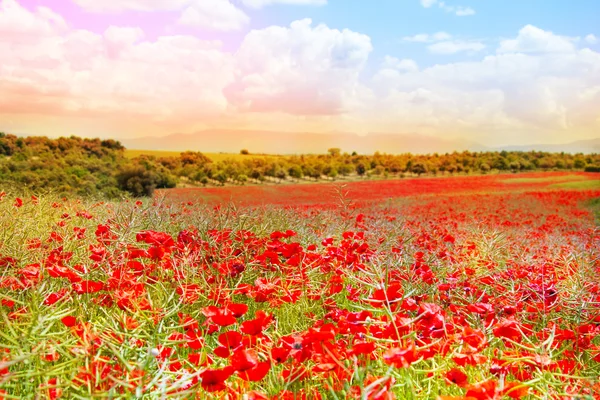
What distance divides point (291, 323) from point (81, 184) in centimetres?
1391

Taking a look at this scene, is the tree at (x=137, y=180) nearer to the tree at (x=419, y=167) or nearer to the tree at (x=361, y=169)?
the tree at (x=361, y=169)

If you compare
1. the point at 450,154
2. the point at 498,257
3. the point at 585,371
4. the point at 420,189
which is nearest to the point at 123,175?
the point at 420,189

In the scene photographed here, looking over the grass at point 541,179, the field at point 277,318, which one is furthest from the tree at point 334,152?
the field at point 277,318

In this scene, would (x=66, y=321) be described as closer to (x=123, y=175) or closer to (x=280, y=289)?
(x=280, y=289)

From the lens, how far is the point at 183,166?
2720 cm

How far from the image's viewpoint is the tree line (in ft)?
52.3

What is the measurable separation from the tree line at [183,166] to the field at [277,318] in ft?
23.0

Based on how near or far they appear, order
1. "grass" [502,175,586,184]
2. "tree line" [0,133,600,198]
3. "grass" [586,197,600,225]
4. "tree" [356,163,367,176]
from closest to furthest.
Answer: "grass" [586,197,600,225] < "tree line" [0,133,600,198] < "grass" [502,175,586,184] < "tree" [356,163,367,176]

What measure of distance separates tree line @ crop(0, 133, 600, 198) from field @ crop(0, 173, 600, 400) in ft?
23.0

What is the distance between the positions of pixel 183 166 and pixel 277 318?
24.8 meters

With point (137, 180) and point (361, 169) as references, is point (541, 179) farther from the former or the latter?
point (137, 180)

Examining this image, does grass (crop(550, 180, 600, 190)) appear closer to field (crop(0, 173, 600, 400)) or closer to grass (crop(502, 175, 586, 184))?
grass (crop(502, 175, 586, 184))

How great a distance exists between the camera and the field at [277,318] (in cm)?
191

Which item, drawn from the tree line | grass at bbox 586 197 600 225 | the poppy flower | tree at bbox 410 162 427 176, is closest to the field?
the poppy flower
